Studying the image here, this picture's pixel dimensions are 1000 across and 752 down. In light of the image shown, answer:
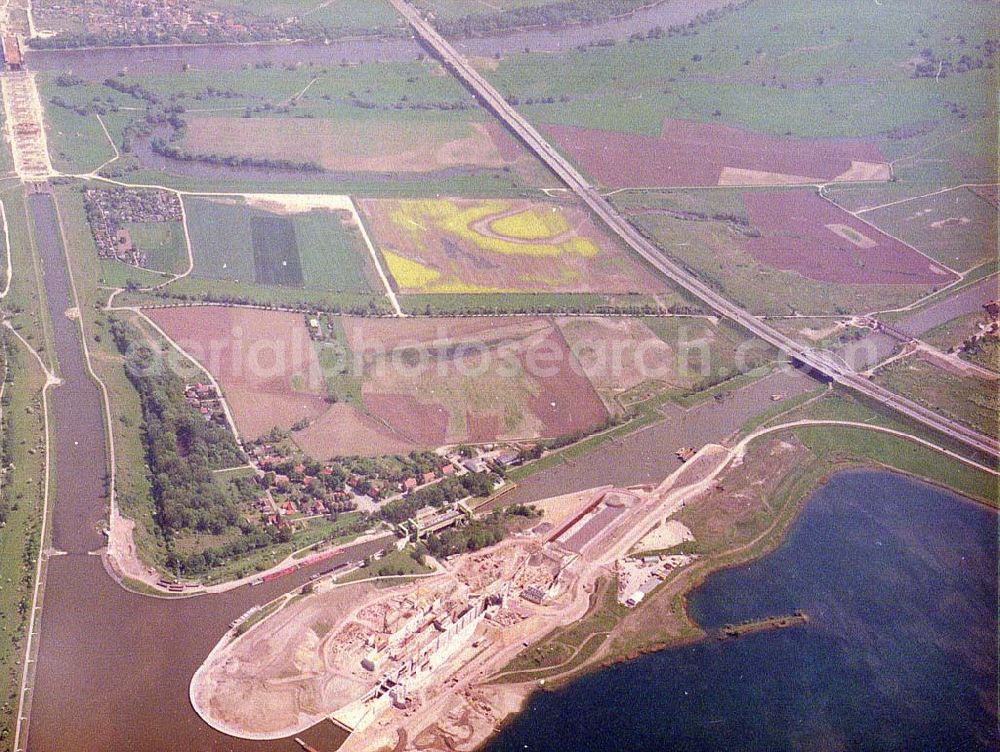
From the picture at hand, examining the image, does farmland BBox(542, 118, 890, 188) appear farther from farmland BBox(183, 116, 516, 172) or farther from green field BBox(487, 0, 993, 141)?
farmland BBox(183, 116, 516, 172)

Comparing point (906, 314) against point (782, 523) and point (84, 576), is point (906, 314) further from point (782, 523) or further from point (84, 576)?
point (84, 576)

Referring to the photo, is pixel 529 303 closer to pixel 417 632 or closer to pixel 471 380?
Answer: pixel 471 380

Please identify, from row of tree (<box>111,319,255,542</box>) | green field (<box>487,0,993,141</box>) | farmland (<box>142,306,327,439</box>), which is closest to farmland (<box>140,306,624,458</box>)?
farmland (<box>142,306,327,439</box>)

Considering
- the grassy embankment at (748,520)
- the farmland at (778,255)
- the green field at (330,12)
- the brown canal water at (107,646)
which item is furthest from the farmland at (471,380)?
the green field at (330,12)

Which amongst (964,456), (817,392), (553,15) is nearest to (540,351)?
(817,392)

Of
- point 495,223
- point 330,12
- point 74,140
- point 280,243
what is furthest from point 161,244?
point 330,12

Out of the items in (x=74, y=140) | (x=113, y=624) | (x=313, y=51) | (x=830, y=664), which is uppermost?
(x=313, y=51)

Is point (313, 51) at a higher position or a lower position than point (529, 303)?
higher

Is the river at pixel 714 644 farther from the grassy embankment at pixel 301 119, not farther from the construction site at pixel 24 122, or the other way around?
the grassy embankment at pixel 301 119
